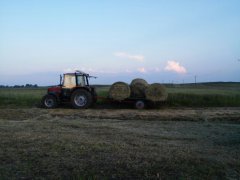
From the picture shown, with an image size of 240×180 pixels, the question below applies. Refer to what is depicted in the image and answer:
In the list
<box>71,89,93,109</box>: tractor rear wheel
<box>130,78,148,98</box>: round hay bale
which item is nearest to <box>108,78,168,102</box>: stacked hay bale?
<box>130,78,148,98</box>: round hay bale

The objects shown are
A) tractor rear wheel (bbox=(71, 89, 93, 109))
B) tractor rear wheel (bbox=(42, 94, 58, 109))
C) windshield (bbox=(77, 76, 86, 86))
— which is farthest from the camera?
tractor rear wheel (bbox=(42, 94, 58, 109))

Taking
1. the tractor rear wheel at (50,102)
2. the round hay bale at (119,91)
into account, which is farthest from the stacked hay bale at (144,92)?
the tractor rear wheel at (50,102)

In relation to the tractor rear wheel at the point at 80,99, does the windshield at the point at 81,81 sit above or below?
above

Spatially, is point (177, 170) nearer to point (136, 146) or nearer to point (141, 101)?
point (136, 146)

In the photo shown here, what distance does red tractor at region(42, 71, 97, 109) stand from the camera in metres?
21.5

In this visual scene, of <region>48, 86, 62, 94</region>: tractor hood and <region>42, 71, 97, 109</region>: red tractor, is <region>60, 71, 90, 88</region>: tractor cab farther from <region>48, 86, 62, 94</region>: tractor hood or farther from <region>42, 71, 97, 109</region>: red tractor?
<region>48, 86, 62, 94</region>: tractor hood

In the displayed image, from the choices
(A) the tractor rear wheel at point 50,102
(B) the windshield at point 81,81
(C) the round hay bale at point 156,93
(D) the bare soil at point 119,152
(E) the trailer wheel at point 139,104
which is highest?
(B) the windshield at point 81,81

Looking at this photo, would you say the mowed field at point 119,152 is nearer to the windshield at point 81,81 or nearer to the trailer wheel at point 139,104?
the trailer wheel at point 139,104

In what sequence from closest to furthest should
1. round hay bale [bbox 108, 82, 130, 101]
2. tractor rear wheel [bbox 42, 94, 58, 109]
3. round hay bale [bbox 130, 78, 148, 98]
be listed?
1. round hay bale [bbox 108, 82, 130, 101]
2. round hay bale [bbox 130, 78, 148, 98]
3. tractor rear wheel [bbox 42, 94, 58, 109]

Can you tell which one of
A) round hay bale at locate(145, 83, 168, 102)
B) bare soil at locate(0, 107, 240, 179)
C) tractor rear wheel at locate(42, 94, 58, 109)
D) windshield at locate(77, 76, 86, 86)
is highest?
windshield at locate(77, 76, 86, 86)

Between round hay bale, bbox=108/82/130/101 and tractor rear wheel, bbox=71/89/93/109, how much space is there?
1.29 meters

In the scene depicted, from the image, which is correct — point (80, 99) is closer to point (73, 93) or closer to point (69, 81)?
point (73, 93)

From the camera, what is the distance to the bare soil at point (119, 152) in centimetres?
705

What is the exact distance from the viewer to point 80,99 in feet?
70.7
